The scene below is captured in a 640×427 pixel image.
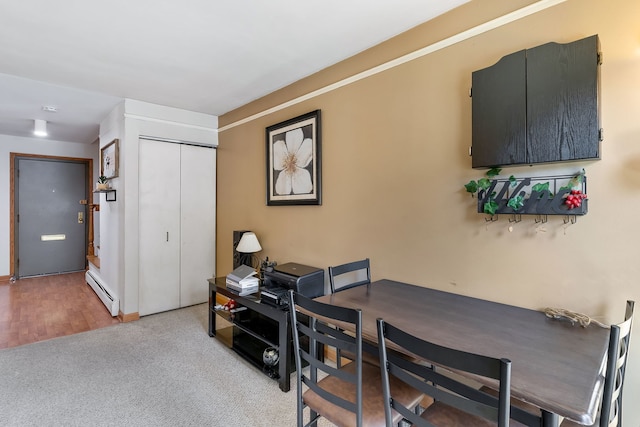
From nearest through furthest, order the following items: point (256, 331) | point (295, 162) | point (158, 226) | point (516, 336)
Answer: point (516, 336) → point (256, 331) → point (295, 162) → point (158, 226)

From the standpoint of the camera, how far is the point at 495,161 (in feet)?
5.62

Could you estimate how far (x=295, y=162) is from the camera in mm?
3088

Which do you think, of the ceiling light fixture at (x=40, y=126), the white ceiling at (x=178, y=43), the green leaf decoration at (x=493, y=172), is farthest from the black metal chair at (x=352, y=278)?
the ceiling light fixture at (x=40, y=126)

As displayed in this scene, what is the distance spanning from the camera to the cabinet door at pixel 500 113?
163cm

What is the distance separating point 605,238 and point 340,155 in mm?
1763

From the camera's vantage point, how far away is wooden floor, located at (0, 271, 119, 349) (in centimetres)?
327

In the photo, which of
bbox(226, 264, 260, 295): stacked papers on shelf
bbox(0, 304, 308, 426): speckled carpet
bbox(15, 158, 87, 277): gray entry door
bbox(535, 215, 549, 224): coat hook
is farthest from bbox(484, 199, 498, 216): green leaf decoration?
bbox(15, 158, 87, 277): gray entry door

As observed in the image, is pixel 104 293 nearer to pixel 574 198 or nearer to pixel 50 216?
pixel 50 216

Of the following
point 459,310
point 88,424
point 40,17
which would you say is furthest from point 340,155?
point 88,424

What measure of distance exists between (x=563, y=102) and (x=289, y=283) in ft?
6.61

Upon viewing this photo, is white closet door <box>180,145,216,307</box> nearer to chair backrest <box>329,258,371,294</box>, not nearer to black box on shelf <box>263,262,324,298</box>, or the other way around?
black box on shelf <box>263,262,324,298</box>

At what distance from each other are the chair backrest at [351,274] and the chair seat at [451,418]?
90cm

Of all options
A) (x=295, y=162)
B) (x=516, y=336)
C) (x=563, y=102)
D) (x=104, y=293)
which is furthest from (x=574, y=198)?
(x=104, y=293)

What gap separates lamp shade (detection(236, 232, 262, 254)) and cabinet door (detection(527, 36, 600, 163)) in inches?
101
